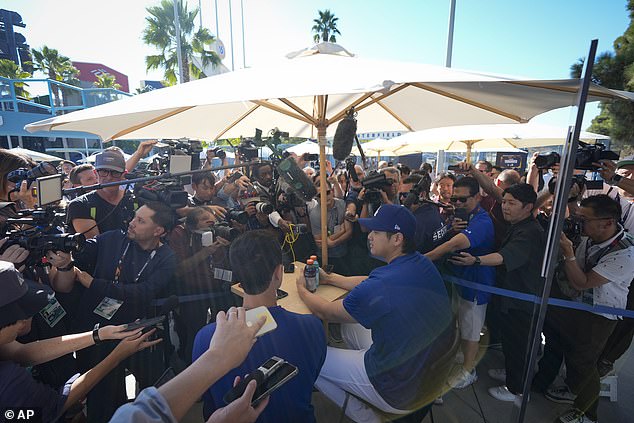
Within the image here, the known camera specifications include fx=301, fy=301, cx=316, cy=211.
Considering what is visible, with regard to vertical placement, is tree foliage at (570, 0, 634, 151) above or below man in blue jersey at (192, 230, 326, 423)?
above

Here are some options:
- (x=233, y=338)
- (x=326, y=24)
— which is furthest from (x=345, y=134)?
(x=326, y=24)

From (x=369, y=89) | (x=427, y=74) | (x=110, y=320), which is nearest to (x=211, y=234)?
(x=110, y=320)

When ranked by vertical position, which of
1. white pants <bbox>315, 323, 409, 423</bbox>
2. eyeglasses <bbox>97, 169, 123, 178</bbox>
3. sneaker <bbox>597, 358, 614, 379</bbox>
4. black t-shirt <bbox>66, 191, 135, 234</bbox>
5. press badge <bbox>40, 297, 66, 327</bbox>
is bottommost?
sneaker <bbox>597, 358, 614, 379</bbox>

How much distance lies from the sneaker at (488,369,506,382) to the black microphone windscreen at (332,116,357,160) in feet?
9.54

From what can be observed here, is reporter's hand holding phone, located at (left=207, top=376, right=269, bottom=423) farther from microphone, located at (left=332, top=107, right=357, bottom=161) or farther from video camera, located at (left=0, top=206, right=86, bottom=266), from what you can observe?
microphone, located at (left=332, top=107, right=357, bottom=161)

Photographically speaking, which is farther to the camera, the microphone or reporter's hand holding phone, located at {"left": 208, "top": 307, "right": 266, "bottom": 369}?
the microphone

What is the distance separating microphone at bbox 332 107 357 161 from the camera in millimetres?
2918

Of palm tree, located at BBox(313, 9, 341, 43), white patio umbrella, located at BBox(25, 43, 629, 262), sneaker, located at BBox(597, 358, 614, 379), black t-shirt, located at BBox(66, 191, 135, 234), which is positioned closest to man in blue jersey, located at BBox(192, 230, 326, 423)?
white patio umbrella, located at BBox(25, 43, 629, 262)

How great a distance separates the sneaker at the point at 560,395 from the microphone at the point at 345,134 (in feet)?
10.5

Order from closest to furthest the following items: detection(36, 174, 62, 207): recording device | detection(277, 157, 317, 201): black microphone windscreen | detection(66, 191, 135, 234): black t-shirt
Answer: detection(36, 174, 62, 207): recording device < detection(277, 157, 317, 201): black microphone windscreen < detection(66, 191, 135, 234): black t-shirt

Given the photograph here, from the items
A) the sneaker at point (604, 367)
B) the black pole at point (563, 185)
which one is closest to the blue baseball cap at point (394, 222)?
the black pole at point (563, 185)

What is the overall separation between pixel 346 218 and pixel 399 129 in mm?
2101

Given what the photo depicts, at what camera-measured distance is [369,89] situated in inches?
55.5

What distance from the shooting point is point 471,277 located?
3.16 meters
